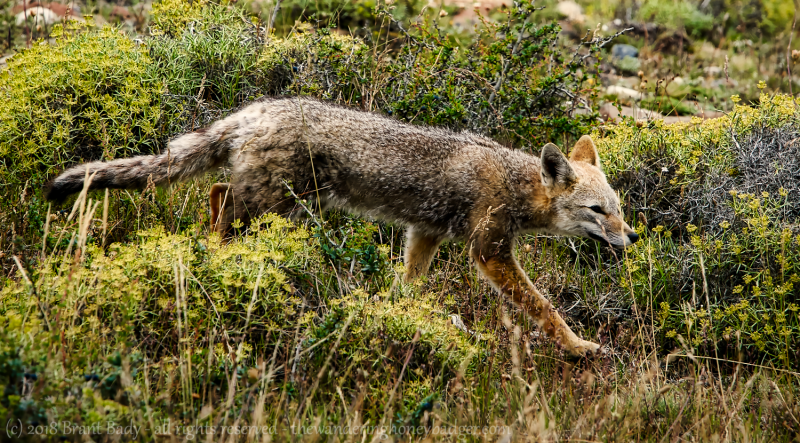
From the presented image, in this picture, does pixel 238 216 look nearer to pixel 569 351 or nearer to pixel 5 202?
pixel 5 202

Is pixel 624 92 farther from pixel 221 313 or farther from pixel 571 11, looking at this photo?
pixel 221 313

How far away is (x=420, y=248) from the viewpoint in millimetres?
5656

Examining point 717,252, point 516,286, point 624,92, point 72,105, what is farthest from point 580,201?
point 72,105

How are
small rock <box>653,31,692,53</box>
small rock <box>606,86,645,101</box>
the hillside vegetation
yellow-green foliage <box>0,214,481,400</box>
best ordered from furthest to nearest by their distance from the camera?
1. small rock <box>653,31,692,53</box>
2. small rock <box>606,86,645,101</box>
3. yellow-green foliage <box>0,214,481,400</box>
4. the hillside vegetation

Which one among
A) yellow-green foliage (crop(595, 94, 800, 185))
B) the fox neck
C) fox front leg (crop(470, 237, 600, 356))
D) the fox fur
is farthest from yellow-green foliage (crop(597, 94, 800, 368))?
the fox neck

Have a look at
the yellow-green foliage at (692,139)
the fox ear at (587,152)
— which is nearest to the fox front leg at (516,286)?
the fox ear at (587,152)

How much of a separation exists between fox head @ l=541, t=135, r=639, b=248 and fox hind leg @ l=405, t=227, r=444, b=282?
3.34ft

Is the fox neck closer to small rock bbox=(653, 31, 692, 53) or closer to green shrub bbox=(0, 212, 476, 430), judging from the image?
green shrub bbox=(0, 212, 476, 430)

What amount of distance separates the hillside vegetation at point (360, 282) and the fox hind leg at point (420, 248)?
0.25m

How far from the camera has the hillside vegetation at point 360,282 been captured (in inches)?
127

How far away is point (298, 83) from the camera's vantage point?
654 centimetres

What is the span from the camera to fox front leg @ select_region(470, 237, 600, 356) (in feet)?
15.6

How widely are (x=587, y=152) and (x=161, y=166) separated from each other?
11.6 ft

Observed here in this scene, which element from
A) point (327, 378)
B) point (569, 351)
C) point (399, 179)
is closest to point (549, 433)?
point (327, 378)
